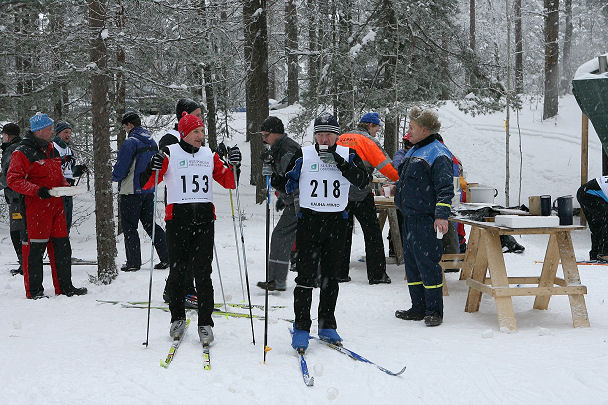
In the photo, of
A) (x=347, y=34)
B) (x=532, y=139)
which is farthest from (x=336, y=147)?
(x=532, y=139)

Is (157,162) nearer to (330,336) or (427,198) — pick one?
(330,336)

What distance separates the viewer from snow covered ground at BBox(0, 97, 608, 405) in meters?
3.83

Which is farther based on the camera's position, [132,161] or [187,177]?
[132,161]

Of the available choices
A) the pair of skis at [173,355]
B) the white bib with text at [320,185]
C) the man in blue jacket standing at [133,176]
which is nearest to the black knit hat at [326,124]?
the white bib with text at [320,185]

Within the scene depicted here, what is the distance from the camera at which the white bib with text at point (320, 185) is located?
16.1ft

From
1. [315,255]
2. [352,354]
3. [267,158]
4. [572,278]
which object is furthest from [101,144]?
[572,278]

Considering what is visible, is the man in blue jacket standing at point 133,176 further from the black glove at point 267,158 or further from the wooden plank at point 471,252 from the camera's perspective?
the wooden plank at point 471,252

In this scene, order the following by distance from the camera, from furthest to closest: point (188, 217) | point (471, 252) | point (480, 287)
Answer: point (471, 252) → point (480, 287) → point (188, 217)

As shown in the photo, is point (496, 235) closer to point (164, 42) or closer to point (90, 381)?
point (90, 381)

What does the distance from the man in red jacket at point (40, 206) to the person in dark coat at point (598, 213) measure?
24.5 ft

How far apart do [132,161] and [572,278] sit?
5590 millimetres

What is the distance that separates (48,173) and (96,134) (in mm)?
886

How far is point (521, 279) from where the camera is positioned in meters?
6.23

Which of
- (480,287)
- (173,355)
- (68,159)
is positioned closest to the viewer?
(173,355)
